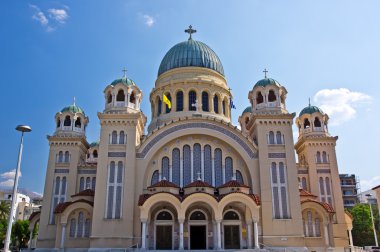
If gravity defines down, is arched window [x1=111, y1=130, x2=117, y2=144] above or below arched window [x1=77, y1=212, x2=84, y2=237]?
above

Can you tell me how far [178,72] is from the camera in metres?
42.3

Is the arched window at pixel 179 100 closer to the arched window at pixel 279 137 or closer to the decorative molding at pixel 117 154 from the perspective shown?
the decorative molding at pixel 117 154

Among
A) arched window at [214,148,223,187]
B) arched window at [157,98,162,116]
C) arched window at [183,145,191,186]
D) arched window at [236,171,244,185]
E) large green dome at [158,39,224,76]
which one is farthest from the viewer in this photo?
large green dome at [158,39,224,76]

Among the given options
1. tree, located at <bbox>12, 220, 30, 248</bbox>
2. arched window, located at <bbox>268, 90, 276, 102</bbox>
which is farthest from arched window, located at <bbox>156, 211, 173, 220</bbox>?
tree, located at <bbox>12, 220, 30, 248</bbox>

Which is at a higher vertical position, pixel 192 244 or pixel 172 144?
pixel 172 144

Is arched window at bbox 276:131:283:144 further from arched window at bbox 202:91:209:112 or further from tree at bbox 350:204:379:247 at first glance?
tree at bbox 350:204:379:247

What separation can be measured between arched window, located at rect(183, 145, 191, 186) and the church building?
0.31ft

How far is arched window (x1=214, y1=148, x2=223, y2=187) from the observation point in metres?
34.8

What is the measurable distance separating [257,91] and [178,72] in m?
9.75

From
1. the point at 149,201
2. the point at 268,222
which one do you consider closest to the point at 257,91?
the point at 268,222

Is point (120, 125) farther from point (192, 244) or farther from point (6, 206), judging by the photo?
point (6, 206)

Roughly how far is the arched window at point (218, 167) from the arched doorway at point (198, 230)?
3.39 metres

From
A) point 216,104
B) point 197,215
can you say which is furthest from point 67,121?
point 197,215

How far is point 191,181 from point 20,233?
108 ft
